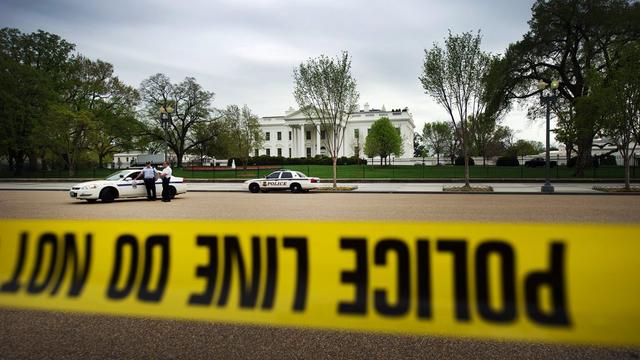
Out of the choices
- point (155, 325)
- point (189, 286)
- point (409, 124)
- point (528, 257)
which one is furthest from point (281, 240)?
point (409, 124)

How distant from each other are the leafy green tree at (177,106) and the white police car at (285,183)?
41.8 m

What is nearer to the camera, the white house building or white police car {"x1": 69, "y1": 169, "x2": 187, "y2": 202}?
white police car {"x1": 69, "y1": 169, "x2": 187, "y2": 202}

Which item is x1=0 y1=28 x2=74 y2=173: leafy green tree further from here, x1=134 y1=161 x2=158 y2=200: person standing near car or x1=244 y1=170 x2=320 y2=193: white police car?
x1=134 y1=161 x2=158 y2=200: person standing near car

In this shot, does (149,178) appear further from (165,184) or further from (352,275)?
(352,275)

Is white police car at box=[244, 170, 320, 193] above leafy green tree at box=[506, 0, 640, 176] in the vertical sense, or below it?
below

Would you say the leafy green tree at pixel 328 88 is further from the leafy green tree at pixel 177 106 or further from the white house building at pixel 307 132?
the white house building at pixel 307 132

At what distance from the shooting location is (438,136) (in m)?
98.4

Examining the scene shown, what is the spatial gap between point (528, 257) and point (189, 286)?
2604mm

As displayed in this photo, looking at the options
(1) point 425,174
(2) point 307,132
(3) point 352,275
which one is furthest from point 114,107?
(3) point 352,275

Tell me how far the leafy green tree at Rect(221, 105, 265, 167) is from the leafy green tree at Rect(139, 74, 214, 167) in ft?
37.7

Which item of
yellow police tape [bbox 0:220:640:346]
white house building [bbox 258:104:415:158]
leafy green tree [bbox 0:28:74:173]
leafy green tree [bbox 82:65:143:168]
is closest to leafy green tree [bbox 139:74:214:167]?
leafy green tree [bbox 82:65:143:168]

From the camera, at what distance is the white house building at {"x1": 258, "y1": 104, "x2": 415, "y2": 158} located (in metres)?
98.3

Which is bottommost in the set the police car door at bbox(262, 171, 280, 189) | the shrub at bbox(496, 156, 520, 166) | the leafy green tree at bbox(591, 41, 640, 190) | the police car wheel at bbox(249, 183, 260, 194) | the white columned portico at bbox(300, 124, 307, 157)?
the police car wheel at bbox(249, 183, 260, 194)

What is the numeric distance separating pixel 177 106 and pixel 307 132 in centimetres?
4433
